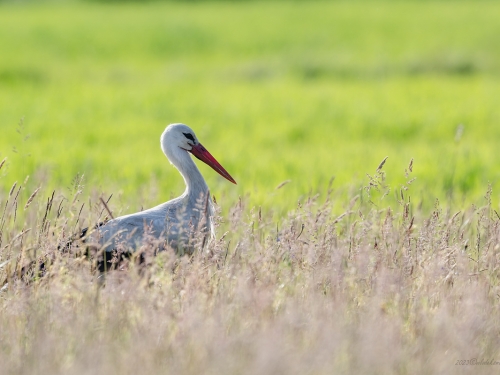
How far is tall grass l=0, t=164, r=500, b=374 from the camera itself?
304cm

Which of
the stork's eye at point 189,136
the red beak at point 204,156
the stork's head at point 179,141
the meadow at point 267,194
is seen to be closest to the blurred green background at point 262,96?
the meadow at point 267,194

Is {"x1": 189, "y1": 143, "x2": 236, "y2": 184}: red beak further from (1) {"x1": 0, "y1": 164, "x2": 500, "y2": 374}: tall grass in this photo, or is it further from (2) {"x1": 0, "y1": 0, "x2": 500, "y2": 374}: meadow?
(1) {"x1": 0, "y1": 164, "x2": 500, "y2": 374}: tall grass

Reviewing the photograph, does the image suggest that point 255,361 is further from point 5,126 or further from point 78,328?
point 5,126

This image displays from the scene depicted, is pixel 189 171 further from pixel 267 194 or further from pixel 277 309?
pixel 277 309

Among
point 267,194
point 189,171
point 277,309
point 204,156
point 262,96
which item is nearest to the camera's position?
point 277,309

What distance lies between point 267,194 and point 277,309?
388 cm

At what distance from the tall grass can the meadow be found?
0.01 m

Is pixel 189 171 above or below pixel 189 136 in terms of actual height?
below

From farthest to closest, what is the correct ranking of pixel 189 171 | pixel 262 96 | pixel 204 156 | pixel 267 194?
pixel 262 96 < pixel 267 194 < pixel 204 156 < pixel 189 171

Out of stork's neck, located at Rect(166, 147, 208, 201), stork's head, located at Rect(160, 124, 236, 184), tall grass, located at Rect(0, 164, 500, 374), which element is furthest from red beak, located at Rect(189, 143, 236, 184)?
tall grass, located at Rect(0, 164, 500, 374)

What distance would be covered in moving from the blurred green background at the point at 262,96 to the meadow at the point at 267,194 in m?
0.07

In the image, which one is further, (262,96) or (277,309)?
(262,96)

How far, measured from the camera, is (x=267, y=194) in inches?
295

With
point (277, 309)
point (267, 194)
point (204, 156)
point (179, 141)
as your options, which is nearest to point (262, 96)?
point (267, 194)
